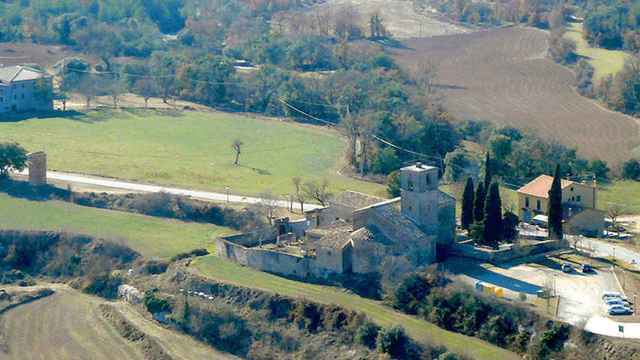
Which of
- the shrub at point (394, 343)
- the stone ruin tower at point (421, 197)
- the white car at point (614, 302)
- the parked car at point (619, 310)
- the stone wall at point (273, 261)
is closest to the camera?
the shrub at point (394, 343)

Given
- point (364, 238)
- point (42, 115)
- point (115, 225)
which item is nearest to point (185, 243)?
point (115, 225)

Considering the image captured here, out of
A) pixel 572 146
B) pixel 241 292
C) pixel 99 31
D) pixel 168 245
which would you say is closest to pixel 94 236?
pixel 168 245

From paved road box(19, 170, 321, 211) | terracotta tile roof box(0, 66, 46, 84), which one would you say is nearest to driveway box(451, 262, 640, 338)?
paved road box(19, 170, 321, 211)

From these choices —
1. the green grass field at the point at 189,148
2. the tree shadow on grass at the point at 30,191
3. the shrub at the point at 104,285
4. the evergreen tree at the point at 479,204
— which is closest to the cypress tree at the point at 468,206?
the evergreen tree at the point at 479,204

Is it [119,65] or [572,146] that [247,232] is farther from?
[119,65]

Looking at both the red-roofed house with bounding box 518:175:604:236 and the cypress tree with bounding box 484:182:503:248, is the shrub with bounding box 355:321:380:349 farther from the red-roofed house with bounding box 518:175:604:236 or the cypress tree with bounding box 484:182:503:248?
the red-roofed house with bounding box 518:175:604:236

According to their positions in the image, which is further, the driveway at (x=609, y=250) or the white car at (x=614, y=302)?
the driveway at (x=609, y=250)

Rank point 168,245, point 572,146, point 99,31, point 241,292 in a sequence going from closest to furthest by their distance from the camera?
point 241,292, point 168,245, point 572,146, point 99,31

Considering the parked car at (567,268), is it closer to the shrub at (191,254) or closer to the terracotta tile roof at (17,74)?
the shrub at (191,254)

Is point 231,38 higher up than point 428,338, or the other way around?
point 231,38
